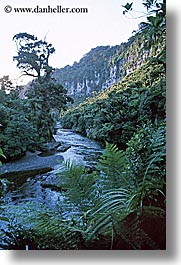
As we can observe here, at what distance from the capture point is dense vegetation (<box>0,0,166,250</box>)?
1.59 metres

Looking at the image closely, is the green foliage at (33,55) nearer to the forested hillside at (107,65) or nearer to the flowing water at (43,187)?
the forested hillside at (107,65)

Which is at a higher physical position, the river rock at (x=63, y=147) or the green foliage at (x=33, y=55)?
the green foliage at (x=33, y=55)

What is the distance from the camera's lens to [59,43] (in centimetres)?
172

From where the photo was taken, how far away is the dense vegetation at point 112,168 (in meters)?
1.59

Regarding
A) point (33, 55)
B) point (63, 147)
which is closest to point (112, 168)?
point (63, 147)

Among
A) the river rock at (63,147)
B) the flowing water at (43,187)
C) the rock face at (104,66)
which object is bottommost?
the flowing water at (43,187)

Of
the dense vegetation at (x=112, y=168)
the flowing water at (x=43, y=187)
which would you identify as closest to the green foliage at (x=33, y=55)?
the dense vegetation at (x=112, y=168)

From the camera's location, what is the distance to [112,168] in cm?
167

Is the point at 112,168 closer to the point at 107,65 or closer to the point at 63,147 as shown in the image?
the point at 63,147

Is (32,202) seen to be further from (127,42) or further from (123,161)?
(127,42)

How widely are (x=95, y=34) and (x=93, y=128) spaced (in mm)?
492

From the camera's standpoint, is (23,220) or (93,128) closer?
(23,220)

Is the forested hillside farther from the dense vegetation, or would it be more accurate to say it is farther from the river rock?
the river rock

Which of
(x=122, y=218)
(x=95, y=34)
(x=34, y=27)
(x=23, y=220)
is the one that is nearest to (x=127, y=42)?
(x=95, y=34)
